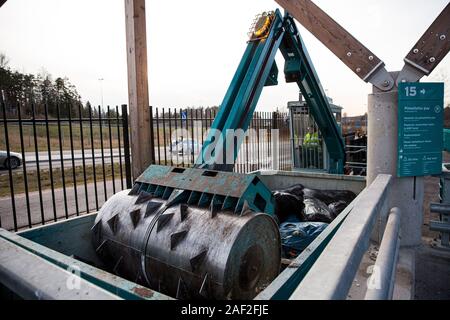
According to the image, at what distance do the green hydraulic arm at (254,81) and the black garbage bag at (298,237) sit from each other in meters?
1.13

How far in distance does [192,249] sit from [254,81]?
9.07 feet

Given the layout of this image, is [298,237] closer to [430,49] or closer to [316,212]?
[316,212]

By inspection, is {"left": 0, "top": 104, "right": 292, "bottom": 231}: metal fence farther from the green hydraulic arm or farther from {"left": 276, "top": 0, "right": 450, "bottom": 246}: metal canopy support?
{"left": 276, "top": 0, "right": 450, "bottom": 246}: metal canopy support

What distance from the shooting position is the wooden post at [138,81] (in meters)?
3.82

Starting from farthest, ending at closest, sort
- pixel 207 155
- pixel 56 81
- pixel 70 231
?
pixel 56 81
pixel 207 155
pixel 70 231

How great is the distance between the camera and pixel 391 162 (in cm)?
344

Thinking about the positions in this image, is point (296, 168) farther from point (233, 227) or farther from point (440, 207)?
point (233, 227)

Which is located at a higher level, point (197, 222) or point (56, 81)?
point (56, 81)

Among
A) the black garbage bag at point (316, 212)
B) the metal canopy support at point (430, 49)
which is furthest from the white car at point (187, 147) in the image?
the metal canopy support at point (430, 49)

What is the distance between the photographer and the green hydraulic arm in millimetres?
3812

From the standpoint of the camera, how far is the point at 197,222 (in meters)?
2.50

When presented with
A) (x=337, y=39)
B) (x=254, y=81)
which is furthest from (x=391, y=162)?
(x=254, y=81)
